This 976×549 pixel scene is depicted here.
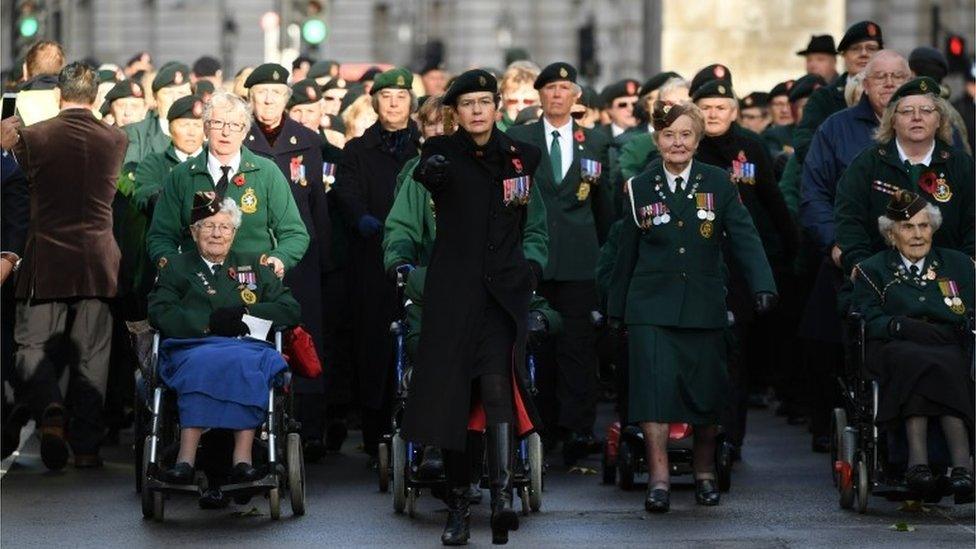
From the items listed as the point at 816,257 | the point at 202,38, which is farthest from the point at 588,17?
the point at 816,257

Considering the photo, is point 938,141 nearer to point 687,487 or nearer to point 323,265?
point 687,487

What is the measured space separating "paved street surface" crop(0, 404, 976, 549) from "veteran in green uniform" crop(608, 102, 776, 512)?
1.45 feet

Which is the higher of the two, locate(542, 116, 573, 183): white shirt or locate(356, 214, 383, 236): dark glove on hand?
locate(542, 116, 573, 183): white shirt

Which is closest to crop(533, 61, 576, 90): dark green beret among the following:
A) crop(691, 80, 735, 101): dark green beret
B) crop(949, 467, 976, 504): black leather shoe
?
crop(691, 80, 735, 101): dark green beret

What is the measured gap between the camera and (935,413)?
14.0 m

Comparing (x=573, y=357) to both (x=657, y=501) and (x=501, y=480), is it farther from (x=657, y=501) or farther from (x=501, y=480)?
(x=501, y=480)

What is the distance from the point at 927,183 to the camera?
15023 mm

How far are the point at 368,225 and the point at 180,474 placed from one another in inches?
127

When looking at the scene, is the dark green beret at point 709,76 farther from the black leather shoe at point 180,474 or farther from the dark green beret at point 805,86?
the black leather shoe at point 180,474

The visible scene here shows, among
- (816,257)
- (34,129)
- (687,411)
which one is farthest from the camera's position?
(816,257)

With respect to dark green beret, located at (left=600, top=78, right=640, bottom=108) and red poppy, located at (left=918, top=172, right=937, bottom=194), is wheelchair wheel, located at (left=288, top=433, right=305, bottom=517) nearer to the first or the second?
red poppy, located at (left=918, top=172, right=937, bottom=194)

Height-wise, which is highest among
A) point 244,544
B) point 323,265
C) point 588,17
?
point 588,17

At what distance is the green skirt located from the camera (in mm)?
14680

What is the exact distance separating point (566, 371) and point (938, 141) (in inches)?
107
